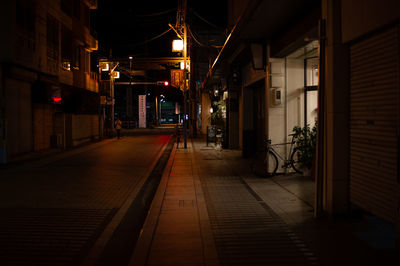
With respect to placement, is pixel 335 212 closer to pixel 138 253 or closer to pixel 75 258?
pixel 138 253

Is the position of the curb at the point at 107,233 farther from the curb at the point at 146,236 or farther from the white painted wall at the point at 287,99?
the white painted wall at the point at 287,99

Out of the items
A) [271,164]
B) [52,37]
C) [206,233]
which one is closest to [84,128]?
[52,37]

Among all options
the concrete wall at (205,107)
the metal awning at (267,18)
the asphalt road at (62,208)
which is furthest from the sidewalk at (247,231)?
the concrete wall at (205,107)

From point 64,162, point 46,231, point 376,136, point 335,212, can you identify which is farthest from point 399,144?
point 64,162

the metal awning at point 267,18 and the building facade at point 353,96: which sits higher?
the metal awning at point 267,18

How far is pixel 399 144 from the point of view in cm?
446

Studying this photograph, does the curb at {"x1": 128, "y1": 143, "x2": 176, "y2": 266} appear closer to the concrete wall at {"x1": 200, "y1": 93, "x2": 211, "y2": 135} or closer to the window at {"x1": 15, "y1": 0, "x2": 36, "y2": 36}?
the window at {"x1": 15, "y1": 0, "x2": 36, "y2": 36}

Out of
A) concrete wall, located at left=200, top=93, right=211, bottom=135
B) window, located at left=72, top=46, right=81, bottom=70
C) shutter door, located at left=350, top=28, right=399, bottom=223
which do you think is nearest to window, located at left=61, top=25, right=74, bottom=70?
window, located at left=72, top=46, right=81, bottom=70

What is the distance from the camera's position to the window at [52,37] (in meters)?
20.2

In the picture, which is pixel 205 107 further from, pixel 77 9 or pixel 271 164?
pixel 271 164

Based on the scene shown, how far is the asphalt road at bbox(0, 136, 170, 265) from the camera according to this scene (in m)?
5.37

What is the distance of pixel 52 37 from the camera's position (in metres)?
20.8

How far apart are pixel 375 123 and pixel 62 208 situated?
6.41 metres

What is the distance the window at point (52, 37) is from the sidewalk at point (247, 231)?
45.8ft
